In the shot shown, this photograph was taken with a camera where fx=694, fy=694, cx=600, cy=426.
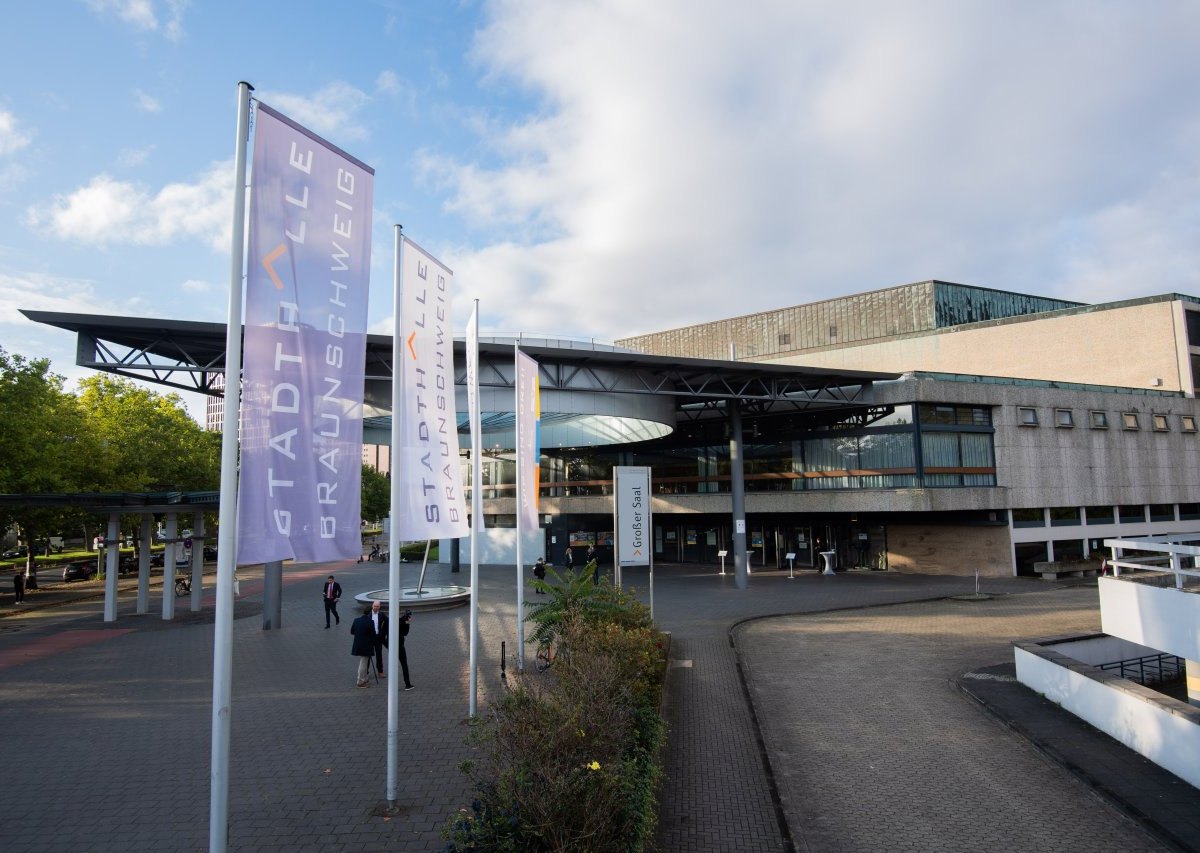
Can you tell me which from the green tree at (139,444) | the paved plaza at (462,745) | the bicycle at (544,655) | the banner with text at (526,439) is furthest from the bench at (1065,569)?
the green tree at (139,444)

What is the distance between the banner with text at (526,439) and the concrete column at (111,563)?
46.5ft

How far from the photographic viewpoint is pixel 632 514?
1903 centimetres

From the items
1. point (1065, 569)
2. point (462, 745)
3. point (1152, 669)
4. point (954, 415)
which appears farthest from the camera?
point (1065, 569)

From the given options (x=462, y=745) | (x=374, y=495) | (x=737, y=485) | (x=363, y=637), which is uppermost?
(x=374, y=495)

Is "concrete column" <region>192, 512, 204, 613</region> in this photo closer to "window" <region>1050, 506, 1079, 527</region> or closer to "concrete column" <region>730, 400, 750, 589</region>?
"concrete column" <region>730, 400, 750, 589</region>

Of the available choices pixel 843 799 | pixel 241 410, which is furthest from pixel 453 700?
pixel 241 410

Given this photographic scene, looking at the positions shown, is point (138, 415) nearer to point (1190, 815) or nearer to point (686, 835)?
point (686, 835)

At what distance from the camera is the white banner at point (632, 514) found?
736 inches

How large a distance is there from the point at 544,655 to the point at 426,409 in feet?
21.4

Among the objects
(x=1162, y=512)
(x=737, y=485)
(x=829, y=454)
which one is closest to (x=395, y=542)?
(x=737, y=485)

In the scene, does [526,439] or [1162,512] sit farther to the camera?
[1162,512]

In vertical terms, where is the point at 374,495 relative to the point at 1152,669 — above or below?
above

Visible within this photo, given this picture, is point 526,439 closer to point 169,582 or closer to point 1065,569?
point 169,582

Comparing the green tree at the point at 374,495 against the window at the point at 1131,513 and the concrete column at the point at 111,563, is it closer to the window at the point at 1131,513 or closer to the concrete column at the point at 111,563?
the concrete column at the point at 111,563
